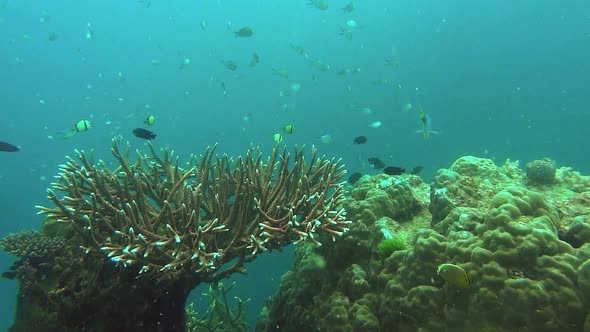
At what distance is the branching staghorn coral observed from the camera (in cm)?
412

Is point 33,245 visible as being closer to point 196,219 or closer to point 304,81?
point 196,219

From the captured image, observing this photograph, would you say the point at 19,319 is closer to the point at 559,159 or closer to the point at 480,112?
the point at 480,112

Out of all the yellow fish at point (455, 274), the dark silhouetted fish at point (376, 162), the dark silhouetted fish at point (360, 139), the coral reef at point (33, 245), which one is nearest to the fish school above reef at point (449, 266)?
the yellow fish at point (455, 274)

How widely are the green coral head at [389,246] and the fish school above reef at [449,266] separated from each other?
0.5 inches

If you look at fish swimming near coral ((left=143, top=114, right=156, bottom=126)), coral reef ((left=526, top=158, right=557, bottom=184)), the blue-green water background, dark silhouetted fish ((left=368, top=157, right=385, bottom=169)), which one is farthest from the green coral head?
the blue-green water background

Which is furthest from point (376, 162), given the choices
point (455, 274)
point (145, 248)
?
point (145, 248)

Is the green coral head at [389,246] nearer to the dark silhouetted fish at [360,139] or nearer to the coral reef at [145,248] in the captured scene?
the coral reef at [145,248]

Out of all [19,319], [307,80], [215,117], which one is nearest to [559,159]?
[307,80]

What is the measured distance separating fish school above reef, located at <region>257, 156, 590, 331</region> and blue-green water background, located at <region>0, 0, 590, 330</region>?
37.7m

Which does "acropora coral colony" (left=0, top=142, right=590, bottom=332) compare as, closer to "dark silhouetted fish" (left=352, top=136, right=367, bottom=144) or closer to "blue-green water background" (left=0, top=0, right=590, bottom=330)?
"dark silhouetted fish" (left=352, top=136, right=367, bottom=144)

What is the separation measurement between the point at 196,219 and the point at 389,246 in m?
2.51

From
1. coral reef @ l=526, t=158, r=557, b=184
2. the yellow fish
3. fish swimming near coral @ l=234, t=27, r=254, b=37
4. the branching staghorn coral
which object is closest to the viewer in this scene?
the yellow fish

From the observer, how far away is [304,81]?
2660 inches

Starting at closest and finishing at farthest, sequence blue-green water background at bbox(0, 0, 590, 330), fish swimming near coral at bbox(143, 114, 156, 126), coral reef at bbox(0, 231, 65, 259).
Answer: coral reef at bbox(0, 231, 65, 259)
fish swimming near coral at bbox(143, 114, 156, 126)
blue-green water background at bbox(0, 0, 590, 330)
